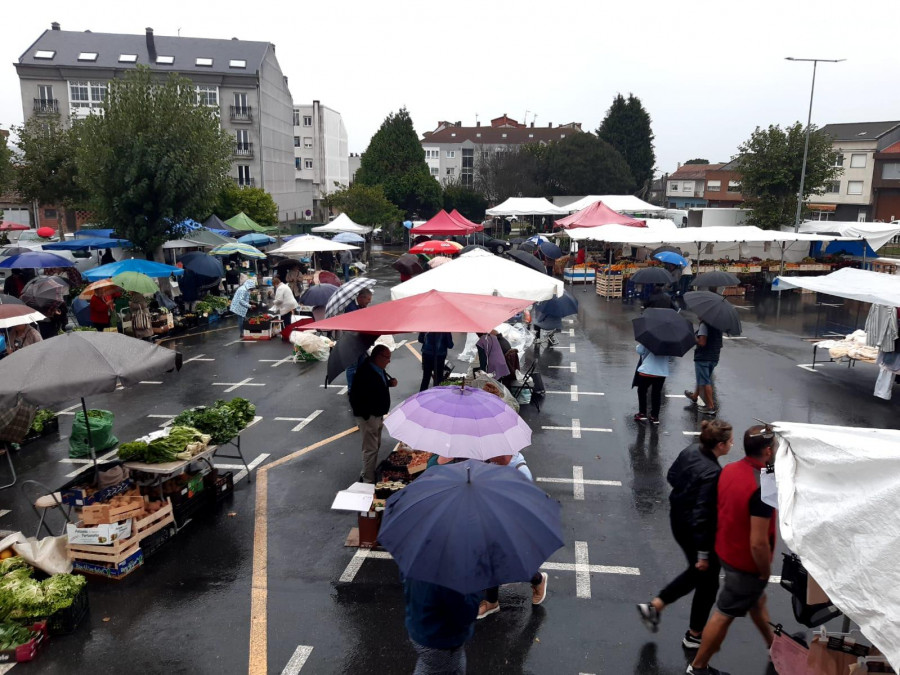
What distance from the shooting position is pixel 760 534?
452cm

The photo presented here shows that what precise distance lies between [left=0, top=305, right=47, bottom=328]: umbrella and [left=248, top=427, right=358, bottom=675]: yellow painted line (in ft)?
17.1

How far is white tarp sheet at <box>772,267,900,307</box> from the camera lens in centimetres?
1099

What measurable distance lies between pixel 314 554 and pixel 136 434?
521 cm

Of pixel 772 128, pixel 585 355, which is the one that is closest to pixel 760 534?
pixel 585 355

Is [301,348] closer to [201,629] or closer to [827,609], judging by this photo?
[201,629]

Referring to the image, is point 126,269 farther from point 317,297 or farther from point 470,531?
point 470,531

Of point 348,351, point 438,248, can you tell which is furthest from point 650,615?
Result: point 438,248

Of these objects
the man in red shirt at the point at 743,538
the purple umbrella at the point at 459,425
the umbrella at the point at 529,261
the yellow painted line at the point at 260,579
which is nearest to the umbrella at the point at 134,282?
the yellow painted line at the point at 260,579

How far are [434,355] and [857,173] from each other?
5865cm

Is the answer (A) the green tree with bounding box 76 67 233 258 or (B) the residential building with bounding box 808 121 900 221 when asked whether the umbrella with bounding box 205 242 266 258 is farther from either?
(B) the residential building with bounding box 808 121 900 221

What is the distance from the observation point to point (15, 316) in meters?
10.8

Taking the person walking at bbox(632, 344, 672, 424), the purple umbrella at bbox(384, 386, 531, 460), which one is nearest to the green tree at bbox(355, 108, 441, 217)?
the person walking at bbox(632, 344, 672, 424)

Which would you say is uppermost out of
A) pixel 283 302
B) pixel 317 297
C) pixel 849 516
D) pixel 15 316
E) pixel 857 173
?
pixel 857 173

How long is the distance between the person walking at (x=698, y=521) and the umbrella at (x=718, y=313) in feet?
18.5
